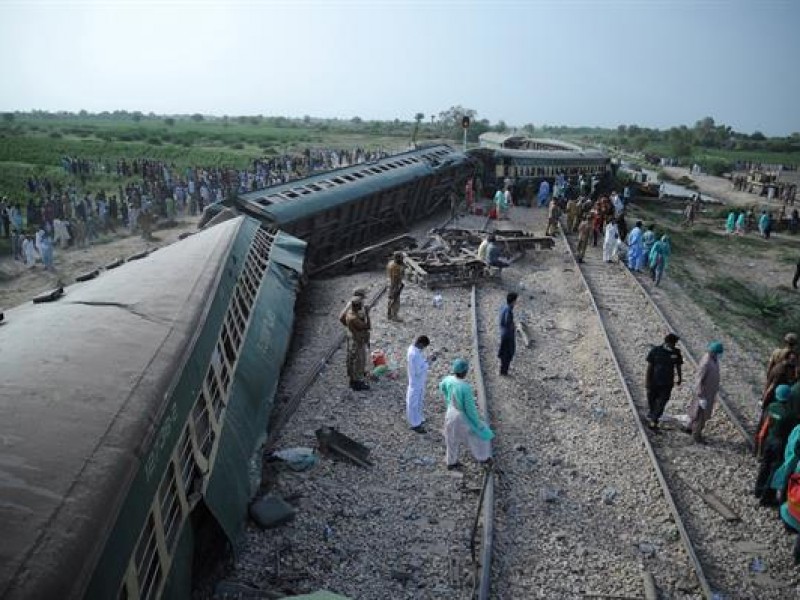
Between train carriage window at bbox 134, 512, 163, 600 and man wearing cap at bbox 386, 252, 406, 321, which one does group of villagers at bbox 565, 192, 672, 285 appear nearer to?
man wearing cap at bbox 386, 252, 406, 321

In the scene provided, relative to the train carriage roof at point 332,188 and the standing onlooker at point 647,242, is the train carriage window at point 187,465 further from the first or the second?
the standing onlooker at point 647,242

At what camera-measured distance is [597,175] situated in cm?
3222

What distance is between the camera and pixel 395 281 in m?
12.2

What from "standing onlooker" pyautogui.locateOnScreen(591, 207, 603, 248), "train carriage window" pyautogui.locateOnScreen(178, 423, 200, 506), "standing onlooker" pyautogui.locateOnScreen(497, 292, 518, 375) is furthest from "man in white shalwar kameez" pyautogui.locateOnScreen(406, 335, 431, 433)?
"standing onlooker" pyautogui.locateOnScreen(591, 207, 603, 248)

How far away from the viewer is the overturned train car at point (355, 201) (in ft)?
50.6

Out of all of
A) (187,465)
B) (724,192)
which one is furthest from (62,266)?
(724,192)

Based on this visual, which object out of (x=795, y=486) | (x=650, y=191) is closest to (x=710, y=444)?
(x=795, y=486)

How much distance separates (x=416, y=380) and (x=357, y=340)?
1.37 meters

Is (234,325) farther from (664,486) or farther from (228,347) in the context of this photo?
(664,486)

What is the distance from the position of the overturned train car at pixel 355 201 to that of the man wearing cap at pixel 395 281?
382 centimetres

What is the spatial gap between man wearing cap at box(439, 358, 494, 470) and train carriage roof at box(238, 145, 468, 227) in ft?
27.7

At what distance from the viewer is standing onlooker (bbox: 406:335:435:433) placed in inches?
329

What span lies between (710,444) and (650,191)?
98.7 ft

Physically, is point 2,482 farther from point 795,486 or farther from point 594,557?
point 795,486
